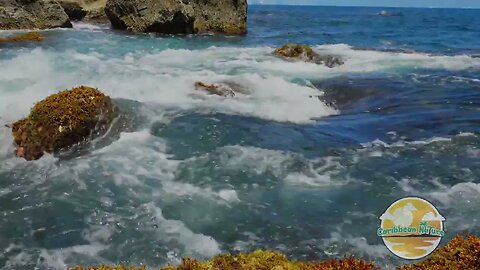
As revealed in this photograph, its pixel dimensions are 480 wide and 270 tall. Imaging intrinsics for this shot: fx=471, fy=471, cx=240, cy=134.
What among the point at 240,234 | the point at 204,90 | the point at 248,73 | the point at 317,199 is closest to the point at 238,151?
the point at 317,199

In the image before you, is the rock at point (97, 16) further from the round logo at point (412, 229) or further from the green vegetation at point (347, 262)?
the round logo at point (412, 229)

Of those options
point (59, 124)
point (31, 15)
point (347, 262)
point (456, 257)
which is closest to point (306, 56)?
point (59, 124)

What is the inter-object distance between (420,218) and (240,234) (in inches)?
151

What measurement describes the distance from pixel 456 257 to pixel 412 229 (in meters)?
0.87

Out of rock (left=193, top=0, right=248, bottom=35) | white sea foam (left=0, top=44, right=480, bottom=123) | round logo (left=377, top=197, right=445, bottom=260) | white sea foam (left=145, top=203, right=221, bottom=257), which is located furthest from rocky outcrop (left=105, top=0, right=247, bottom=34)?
round logo (left=377, top=197, right=445, bottom=260)

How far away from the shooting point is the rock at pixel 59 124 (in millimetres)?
11148

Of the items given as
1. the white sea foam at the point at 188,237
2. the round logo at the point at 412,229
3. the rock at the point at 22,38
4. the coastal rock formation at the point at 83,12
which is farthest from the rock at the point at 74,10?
the round logo at the point at 412,229

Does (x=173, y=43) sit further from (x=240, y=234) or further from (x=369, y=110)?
(x=240, y=234)

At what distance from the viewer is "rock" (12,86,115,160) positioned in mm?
11148

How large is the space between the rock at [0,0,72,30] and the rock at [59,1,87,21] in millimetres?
10837

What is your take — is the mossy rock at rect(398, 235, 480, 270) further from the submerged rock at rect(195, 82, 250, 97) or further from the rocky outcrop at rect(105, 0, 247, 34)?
the rocky outcrop at rect(105, 0, 247, 34)

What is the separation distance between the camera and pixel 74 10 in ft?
178

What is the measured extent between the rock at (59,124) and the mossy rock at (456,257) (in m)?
8.95

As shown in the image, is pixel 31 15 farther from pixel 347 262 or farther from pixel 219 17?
pixel 347 262
